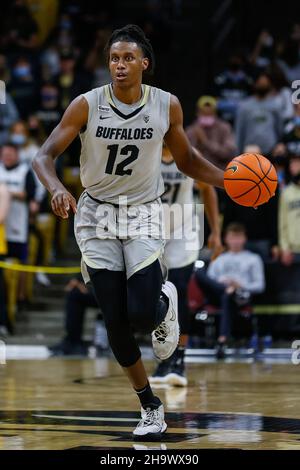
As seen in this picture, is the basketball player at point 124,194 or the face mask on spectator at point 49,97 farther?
the face mask on spectator at point 49,97

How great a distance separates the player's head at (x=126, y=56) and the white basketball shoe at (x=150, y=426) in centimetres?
206

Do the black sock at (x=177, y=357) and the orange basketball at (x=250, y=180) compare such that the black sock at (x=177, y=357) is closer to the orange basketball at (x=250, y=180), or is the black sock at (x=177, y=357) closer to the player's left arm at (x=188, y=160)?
the player's left arm at (x=188, y=160)

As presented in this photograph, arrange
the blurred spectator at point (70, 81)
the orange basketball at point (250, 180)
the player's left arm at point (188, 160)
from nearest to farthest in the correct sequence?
1. the orange basketball at point (250, 180)
2. the player's left arm at point (188, 160)
3. the blurred spectator at point (70, 81)

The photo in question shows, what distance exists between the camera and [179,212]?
10586 mm

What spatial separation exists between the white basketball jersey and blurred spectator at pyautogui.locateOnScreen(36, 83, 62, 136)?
1126cm

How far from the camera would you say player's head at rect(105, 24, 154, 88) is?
278 inches

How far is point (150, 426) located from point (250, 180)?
5.49 feet

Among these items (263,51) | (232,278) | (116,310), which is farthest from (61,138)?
(263,51)

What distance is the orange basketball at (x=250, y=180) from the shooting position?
7.20 metres

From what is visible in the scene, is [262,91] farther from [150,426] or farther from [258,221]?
[150,426]

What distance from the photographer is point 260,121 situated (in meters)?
16.1

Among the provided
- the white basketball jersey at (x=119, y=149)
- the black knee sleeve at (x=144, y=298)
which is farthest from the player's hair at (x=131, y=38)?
the black knee sleeve at (x=144, y=298)
